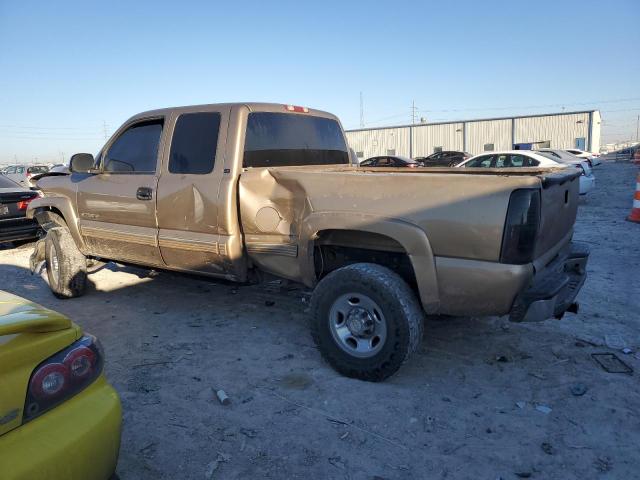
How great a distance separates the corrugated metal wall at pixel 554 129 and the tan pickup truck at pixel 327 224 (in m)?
40.8

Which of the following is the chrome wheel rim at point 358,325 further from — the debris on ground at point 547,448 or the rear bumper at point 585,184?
the rear bumper at point 585,184

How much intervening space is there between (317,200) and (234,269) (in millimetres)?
1057

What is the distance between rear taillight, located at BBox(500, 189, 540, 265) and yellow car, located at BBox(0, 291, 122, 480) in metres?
2.22

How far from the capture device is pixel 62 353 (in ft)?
5.76

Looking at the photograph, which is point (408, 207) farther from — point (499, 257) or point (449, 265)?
point (499, 257)

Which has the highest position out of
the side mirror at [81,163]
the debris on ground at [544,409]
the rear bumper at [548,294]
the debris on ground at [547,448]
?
the side mirror at [81,163]

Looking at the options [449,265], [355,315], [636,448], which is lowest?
[636,448]

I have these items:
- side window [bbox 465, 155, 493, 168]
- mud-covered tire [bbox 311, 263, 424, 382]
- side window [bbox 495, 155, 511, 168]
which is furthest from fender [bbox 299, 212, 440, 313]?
side window [bbox 465, 155, 493, 168]

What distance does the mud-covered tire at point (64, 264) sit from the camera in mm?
5258

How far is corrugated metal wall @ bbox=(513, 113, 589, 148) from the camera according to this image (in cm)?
A: 3956

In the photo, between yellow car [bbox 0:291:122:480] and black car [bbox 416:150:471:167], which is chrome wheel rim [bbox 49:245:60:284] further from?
black car [bbox 416:150:471:167]

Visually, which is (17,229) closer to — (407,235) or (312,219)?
(312,219)

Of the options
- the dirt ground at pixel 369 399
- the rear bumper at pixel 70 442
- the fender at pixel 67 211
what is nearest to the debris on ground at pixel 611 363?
the dirt ground at pixel 369 399

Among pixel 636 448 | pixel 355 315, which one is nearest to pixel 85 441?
pixel 355 315
